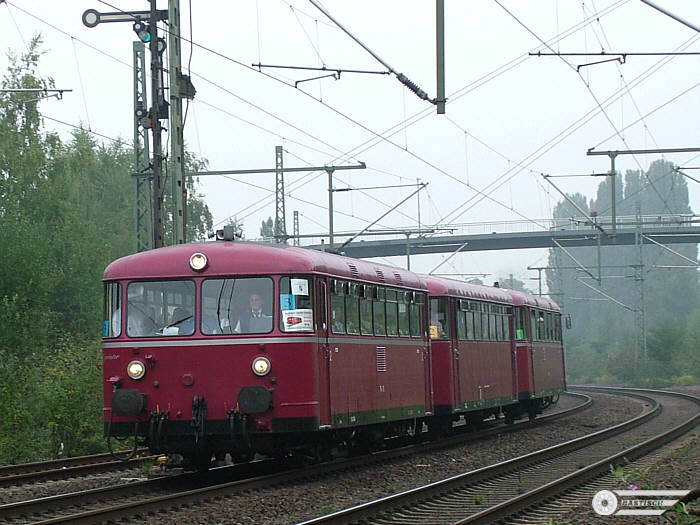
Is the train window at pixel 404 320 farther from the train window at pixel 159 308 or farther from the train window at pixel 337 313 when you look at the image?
the train window at pixel 159 308

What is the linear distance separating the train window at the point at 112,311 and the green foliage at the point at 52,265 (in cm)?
651

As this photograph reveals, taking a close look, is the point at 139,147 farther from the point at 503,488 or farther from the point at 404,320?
the point at 503,488

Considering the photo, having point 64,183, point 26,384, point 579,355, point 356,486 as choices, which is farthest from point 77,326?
point 579,355

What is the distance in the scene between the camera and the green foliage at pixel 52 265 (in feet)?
71.7

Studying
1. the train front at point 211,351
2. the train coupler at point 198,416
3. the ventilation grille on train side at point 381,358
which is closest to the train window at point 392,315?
the ventilation grille on train side at point 381,358

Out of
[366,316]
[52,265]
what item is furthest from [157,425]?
[52,265]

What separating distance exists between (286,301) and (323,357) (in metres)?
0.95

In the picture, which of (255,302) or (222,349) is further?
(255,302)

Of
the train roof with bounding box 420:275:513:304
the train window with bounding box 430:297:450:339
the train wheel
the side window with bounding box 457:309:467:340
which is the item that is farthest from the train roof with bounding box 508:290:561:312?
the train window with bounding box 430:297:450:339

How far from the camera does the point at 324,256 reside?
1555 centimetres

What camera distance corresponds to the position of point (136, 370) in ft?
47.2

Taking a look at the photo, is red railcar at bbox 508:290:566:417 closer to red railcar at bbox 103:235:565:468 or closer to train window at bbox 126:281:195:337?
red railcar at bbox 103:235:565:468

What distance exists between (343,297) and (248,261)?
5.97ft

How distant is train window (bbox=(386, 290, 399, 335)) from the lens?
18.0 m
